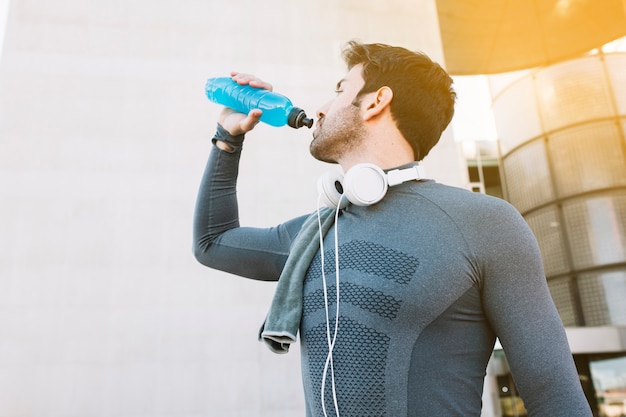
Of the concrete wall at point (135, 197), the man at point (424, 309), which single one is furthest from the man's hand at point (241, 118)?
the concrete wall at point (135, 197)

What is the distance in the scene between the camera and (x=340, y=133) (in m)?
0.91

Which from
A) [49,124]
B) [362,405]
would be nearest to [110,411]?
[49,124]

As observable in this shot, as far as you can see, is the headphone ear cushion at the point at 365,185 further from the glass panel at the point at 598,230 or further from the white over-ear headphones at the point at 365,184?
the glass panel at the point at 598,230

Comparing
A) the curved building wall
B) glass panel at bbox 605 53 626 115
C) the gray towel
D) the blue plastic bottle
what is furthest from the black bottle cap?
glass panel at bbox 605 53 626 115

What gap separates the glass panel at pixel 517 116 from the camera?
13.2ft

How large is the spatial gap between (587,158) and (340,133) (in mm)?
3833

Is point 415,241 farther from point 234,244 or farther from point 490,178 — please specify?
point 490,178

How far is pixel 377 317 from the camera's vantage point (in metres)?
0.70

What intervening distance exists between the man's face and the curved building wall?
3.28 meters

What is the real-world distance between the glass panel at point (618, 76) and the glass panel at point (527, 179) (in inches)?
29.5

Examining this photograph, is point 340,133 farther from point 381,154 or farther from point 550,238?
point 550,238

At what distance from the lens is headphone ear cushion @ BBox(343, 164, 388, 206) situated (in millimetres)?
795

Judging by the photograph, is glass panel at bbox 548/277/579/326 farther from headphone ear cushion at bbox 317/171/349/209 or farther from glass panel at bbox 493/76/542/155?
headphone ear cushion at bbox 317/171/349/209

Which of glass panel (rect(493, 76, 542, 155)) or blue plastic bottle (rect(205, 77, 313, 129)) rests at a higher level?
glass panel (rect(493, 76, 542, 155))
